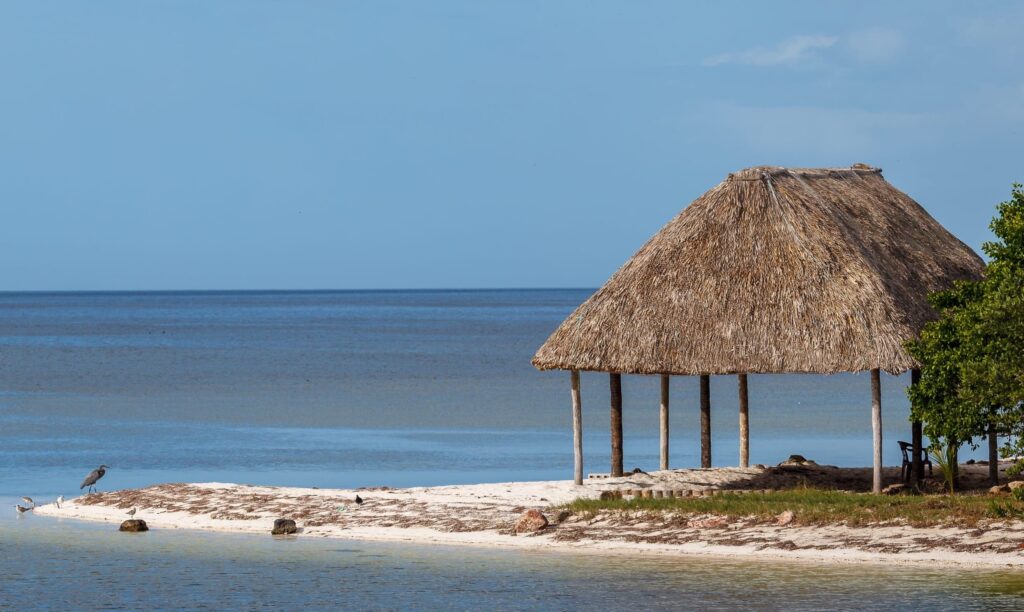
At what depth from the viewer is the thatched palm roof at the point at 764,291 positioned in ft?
64.4

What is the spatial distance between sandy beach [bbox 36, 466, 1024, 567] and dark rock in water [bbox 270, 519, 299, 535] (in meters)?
0.20

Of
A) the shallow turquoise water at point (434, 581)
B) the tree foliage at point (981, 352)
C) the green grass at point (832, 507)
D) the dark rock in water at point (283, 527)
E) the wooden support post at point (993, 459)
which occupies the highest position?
the tree foliage at point (981, 352)

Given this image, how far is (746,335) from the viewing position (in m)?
20.1

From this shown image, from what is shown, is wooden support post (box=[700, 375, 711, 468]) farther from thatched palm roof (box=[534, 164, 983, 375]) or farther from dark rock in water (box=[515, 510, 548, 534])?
dark rock in water (box=[515, 510, 548, 534])

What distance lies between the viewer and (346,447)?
102ft

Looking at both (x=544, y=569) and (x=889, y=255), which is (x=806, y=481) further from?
(x=544, y=569)

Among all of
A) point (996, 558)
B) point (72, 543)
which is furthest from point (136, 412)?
point (996, 558)

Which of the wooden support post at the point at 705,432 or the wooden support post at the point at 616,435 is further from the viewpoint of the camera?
the wooden support post at the point at 705,432

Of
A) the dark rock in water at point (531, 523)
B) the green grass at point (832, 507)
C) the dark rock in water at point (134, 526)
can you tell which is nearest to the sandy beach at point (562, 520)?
the dark rock in water at point (531, 523)

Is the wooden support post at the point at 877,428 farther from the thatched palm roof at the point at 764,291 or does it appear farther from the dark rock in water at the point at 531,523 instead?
the dark rock in water at the point at 531,523

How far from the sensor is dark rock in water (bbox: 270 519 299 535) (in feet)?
64.5

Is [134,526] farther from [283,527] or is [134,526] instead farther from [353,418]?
[353,418]

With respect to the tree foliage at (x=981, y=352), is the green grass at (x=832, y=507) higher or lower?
lower

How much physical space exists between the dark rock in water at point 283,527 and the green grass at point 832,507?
3450mm
